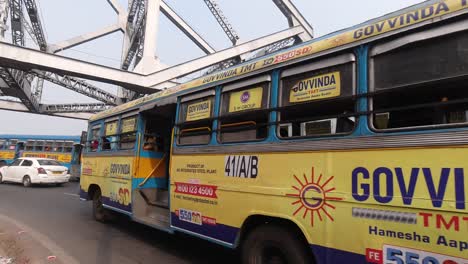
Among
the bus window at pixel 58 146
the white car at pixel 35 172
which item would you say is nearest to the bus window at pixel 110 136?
the white car at pixel 35 172

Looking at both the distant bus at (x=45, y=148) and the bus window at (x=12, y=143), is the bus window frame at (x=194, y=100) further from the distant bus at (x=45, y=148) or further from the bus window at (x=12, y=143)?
the bus window at (x=12, y=143)

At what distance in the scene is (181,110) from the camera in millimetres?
5500

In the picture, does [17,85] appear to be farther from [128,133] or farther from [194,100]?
[194,100]

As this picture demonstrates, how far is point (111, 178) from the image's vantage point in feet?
24.8

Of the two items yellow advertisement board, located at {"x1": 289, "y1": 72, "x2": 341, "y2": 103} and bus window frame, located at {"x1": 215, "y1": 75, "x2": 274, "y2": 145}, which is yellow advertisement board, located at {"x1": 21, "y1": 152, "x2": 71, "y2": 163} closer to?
bus window frame, located at {"x1": 215, "y1": 75, "x2": 274, "y2": 145}

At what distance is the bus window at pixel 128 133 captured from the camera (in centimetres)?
696

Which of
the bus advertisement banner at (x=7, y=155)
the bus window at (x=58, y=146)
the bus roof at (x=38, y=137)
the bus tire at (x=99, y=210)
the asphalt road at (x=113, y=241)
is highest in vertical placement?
the bus roof at (x=38, y=137)

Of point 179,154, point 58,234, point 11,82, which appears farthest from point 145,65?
point 179,154

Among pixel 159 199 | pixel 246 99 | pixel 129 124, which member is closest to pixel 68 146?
pixel 129 124

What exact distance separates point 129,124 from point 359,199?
5.42 meters

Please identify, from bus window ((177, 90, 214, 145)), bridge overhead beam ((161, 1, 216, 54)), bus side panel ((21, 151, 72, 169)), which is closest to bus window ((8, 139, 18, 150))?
bus side panel ((21, 151, 72, 169))

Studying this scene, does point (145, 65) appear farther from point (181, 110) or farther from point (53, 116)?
point (53, 116)

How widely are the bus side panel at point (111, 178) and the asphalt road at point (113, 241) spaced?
631 mm

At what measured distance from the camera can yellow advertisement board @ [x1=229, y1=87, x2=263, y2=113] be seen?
13.6 ft
